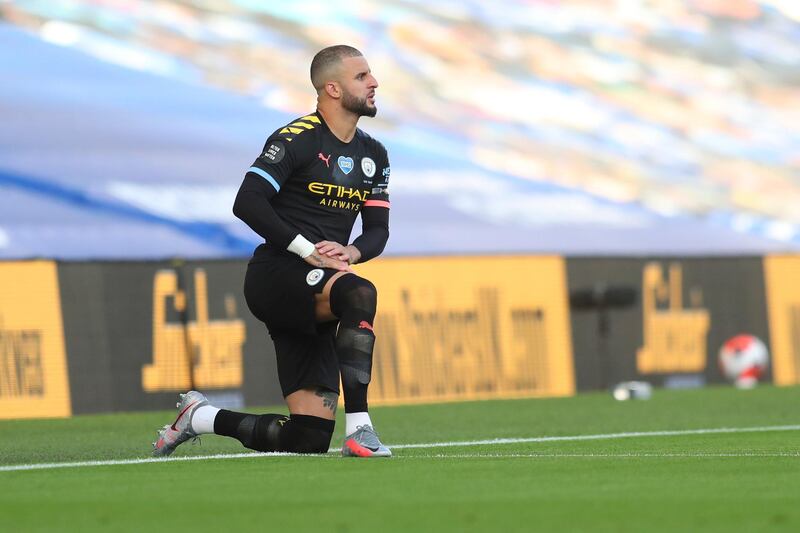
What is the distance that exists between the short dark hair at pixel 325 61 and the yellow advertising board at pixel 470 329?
7.53 metres

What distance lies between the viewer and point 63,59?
2056cm

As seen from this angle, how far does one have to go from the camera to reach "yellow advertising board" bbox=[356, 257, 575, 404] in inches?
609

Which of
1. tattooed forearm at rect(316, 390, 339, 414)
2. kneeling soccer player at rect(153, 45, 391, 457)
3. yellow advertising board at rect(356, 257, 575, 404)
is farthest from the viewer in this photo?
yellow advertising board at rect(356, 257, 575, 404)

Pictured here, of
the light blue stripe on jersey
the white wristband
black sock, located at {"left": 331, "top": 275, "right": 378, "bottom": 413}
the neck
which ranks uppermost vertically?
the neck

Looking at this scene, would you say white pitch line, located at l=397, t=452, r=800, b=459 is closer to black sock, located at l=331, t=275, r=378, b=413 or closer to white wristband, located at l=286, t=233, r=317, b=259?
black sock, located at l=331, t=275, r=378, b=413

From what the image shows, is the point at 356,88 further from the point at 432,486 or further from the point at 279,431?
the point at 432,486

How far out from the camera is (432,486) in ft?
18.8

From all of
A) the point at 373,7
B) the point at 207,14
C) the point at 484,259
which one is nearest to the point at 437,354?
the point at 484,259

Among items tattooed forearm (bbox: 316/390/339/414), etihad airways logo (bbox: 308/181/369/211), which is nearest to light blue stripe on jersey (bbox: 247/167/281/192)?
etihad airways logo (bbox: 308/181/369/211)

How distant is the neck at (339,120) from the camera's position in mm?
7641

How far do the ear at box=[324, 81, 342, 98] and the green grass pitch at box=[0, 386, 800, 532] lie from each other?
5.08ft

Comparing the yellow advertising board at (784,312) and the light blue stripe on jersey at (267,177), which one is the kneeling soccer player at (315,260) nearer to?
the light blue stripe on jersey at (267,177)

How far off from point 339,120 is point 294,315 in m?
0.89

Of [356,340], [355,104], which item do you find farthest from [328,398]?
[355,104]
